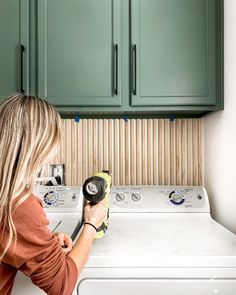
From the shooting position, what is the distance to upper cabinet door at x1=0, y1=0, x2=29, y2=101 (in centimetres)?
150

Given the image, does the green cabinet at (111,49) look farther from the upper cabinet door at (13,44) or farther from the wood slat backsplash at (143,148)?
the wood slat backsplash at (143,148)

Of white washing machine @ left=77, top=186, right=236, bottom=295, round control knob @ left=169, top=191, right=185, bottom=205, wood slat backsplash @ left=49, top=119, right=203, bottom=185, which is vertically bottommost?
white washing machine @ left=77, top=186, right=236, bottom=295

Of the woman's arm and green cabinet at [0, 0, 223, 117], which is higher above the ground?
green cabinet at [0, 0, 223, 117]

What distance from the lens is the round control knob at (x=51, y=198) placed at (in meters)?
1.61

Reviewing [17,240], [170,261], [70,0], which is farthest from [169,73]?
[17,240]

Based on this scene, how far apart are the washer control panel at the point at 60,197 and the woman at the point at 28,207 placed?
0.70 meters

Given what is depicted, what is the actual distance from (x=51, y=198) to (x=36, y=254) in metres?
0.87

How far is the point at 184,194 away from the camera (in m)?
1.65

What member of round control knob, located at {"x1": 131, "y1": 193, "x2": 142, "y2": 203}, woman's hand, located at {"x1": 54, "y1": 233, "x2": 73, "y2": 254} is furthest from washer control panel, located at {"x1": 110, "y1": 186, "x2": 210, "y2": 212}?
woman's hand, located at {"x1": 54, "y1": 233, "x2": 73, "y2": 254}

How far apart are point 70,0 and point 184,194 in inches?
51.3

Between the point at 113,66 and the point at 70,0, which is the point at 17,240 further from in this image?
the point at 70,0

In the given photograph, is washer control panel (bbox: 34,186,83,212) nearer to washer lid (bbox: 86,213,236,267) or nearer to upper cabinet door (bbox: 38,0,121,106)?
washer lid (bbox: 86,213,236,267)

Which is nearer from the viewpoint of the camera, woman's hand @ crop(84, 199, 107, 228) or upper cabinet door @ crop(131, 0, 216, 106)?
woman's hand @ crop(84, 199, 107, 228)

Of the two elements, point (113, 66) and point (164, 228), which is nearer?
point (164, 228)
